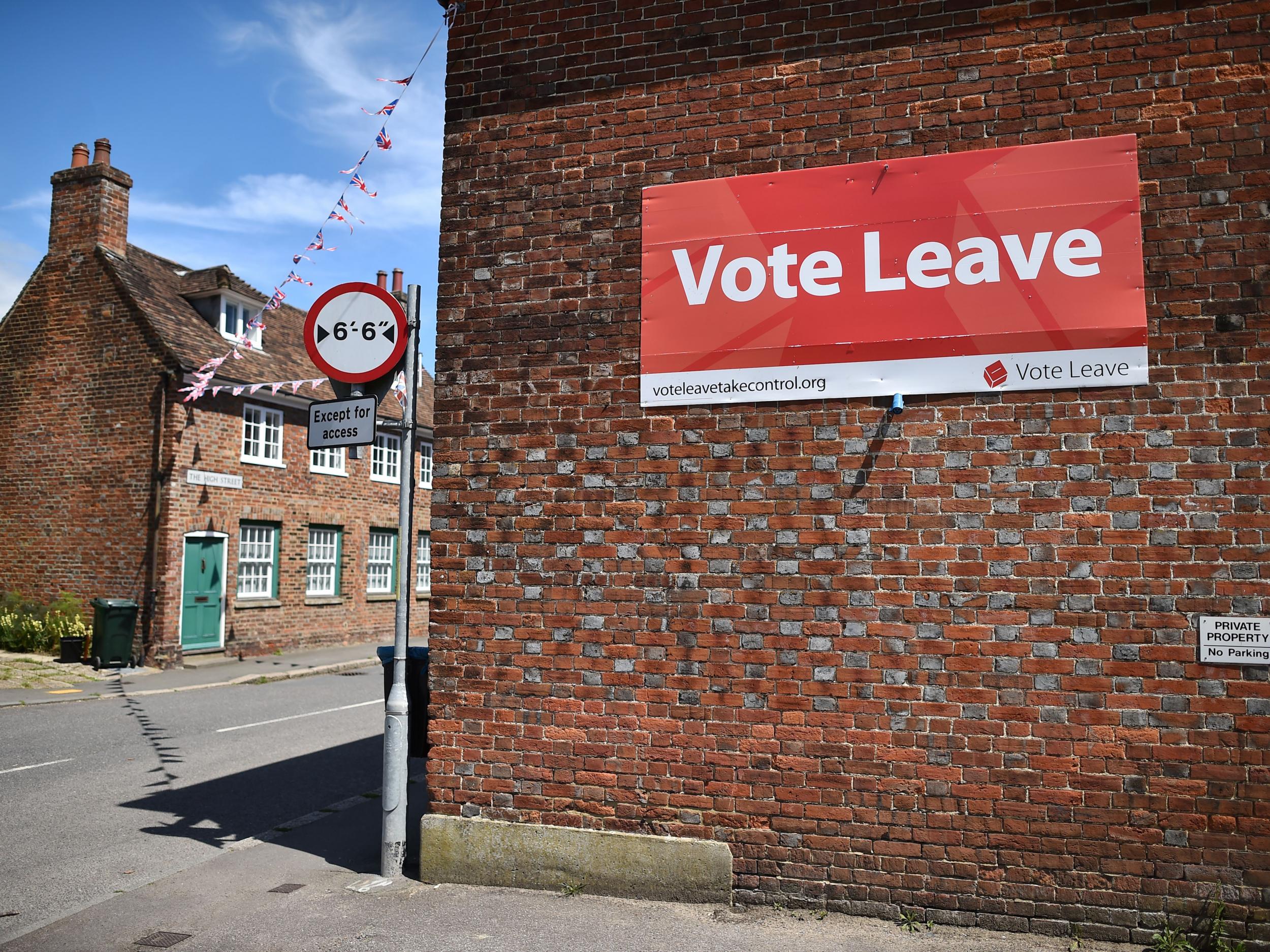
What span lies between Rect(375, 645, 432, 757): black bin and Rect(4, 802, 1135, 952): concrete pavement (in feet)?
3.16

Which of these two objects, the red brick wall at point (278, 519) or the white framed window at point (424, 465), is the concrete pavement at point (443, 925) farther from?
the white framed window at point (424, 465)

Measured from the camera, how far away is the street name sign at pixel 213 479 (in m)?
18.1

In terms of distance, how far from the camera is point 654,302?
226 inches

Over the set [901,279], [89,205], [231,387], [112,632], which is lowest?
[112,632]

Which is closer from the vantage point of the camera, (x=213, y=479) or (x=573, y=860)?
(x=573, y=860)

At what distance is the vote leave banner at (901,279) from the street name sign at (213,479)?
15326mm

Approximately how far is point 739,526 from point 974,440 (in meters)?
1.43

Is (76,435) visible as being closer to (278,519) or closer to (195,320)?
(195,320)

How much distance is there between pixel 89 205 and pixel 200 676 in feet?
34.0

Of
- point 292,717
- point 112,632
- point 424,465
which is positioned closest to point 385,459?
point 424,465

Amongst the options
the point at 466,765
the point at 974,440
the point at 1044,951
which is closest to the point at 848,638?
the point at 974,440

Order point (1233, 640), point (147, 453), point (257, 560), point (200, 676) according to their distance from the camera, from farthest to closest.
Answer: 1. point (257, 560)
2. point (147, 453)
3. point (200, 676)
4. point (1233, 640)

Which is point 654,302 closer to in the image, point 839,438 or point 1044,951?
point 839,438

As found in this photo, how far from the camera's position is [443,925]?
5.02 meters
